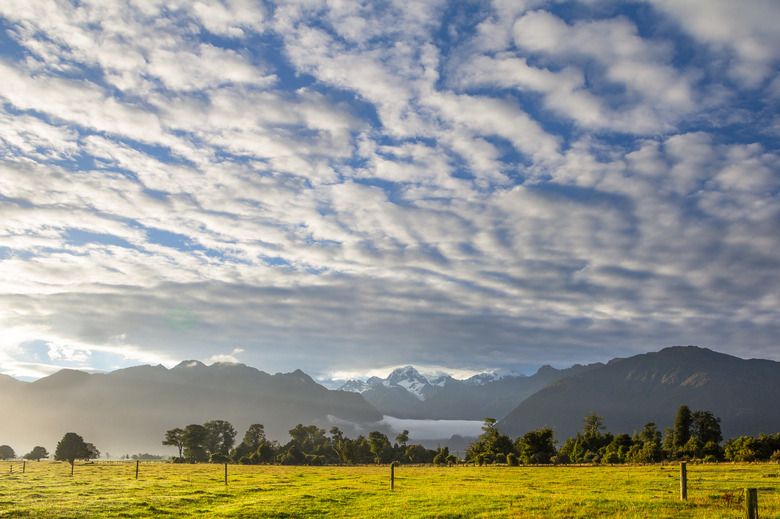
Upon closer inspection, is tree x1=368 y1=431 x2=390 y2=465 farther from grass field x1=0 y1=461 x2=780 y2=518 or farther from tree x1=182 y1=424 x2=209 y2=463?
grass field x1=0 y1=461 x2=780 y2=518

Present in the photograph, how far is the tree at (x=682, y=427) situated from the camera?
145m

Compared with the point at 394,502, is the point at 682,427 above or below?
below

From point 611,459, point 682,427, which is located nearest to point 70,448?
point 611,459

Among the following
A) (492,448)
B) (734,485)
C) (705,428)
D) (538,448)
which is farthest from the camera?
(492,448)

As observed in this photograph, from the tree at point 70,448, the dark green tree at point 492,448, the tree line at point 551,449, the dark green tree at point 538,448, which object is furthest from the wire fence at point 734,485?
the tree at point 70,448

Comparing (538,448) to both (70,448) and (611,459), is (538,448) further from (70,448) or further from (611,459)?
(70,448)

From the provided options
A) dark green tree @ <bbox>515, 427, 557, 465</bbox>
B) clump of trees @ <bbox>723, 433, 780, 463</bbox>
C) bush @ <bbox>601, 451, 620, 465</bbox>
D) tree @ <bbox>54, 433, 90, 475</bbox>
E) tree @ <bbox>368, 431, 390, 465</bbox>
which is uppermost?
clump of trees @ <bbox>723, 433, 780, 463</bbox>

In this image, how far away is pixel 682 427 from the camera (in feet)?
484

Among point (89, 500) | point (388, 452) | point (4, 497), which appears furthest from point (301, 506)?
point (388, 452)

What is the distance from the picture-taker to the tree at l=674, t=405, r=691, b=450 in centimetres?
14475

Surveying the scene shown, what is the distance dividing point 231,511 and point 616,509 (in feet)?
90.3

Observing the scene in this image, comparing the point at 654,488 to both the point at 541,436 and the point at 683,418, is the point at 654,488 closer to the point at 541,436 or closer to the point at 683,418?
the point at 541,436

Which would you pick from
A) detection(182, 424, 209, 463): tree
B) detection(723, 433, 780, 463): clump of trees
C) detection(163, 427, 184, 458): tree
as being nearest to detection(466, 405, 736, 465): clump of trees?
detection(723, 433, 780, 463): clump of trees

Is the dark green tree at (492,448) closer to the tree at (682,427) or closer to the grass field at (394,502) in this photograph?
the tree at (682,427)
